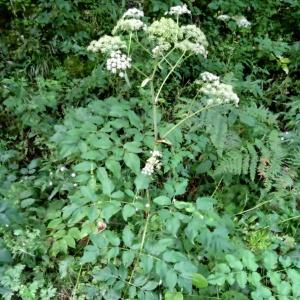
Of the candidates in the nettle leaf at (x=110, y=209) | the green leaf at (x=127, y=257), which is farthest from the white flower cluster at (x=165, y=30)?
the green leaf at (x=127, y=257)

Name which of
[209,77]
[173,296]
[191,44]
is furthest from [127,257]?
[191,44]

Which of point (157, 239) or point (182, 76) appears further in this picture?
point (182, 76)

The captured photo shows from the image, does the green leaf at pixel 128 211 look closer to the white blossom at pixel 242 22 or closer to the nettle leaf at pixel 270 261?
the nettle leaf at pixel 270 261

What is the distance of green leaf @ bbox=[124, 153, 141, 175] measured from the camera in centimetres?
247

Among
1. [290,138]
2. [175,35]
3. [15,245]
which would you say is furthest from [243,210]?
[15,245]

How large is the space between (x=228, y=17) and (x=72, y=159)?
7.75 feet

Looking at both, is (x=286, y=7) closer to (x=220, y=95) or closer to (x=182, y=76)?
(x=182, y=76)

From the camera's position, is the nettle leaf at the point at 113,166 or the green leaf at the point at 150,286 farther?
the nettle leaf at the point at 113,166

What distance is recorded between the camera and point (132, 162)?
249 centimetres

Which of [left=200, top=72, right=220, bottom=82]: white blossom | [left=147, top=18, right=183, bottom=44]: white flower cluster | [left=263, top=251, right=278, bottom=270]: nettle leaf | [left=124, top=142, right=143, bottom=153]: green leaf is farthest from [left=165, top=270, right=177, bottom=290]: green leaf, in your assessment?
[left=147, top=18, right=183, bottom=44]: white flower cluster

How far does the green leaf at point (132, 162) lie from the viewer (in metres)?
2.47

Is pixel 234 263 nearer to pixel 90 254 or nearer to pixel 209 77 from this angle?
pixel 90 254

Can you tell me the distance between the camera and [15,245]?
8.38ft

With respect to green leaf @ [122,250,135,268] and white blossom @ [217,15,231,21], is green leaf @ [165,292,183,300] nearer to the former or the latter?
green leaf @ [122,250,135,268]
